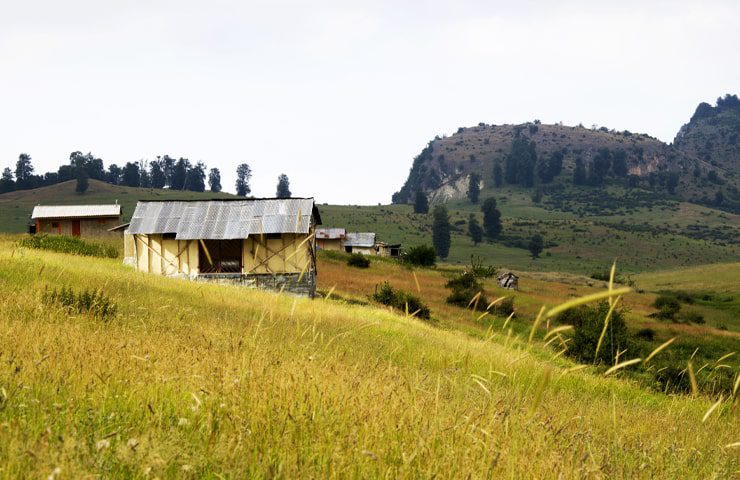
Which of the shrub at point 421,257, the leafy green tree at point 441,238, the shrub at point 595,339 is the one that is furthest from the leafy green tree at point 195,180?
the shrub at point 595,339

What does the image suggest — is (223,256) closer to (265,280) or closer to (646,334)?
(265,280)

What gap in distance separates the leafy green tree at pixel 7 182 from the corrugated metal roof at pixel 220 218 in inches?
6199

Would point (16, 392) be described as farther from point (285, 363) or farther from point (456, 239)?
point (456, 239)

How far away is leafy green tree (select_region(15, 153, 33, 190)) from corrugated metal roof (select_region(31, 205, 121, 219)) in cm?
13078

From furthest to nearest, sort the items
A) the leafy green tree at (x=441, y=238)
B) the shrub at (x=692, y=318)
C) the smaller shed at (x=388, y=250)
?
the leafy green tree at (x=441, y=238), the smaller shed at (x=388, y=250), the shrub at (x=692, y=318)

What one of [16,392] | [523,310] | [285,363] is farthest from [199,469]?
[523,310]

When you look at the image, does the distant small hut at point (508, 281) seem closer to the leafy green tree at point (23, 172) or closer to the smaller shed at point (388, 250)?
the smaller shed at point (388, 250)

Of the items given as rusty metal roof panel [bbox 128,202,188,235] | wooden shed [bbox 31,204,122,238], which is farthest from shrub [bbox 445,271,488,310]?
wooden shed [bbox 31,204,122,238]

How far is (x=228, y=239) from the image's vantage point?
30625 mm

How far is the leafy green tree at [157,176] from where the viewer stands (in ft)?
634

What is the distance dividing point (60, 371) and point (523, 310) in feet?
123

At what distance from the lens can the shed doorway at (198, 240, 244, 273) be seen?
30.9 m

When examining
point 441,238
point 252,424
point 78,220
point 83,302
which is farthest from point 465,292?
point 441,238

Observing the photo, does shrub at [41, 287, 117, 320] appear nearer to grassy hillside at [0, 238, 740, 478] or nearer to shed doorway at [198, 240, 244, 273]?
grassy hillside at [0, 238, 740, 478]
